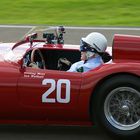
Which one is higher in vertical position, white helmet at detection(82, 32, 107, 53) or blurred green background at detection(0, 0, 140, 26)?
white helmet at detection(82, 32, 107, 53)

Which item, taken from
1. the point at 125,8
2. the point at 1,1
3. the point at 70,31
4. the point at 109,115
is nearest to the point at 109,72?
the point at 109,115

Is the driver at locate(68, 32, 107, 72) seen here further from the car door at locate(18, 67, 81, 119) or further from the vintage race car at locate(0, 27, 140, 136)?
the car door at locate(18, 67, 81, 119)

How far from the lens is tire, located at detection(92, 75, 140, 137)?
604 cm

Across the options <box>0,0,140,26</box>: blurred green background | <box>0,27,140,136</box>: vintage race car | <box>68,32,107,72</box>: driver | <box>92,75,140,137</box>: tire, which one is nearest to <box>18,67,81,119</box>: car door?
<box>0,27,140,136</box>: vintage race car

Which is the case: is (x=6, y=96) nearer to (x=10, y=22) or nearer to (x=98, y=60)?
(x=98, y=60)

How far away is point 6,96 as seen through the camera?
621 cm

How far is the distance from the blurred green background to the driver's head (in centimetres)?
851

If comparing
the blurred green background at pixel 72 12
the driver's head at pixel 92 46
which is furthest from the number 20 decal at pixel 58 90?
the blurred green background at pixel 72 12

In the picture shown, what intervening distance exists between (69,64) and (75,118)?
1061 mm

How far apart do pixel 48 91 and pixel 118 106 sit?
74cm

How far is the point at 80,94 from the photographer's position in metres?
6.09

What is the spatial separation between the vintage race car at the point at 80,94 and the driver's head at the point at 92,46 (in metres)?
0.23

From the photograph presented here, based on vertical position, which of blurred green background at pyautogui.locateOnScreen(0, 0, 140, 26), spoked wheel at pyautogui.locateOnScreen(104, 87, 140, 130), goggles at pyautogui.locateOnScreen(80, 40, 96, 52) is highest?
goggles at pyautogui.locateOnScreen(80, 40, 96, 52)

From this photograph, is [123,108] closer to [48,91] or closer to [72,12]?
[48,91]
